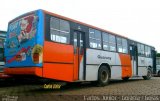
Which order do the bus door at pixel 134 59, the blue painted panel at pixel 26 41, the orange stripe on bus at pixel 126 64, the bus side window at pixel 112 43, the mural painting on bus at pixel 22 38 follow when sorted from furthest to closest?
the bus door at pixel 134 59
the orange stripe on bus at pixel 126 64
the bus side window at pixel 112 43
the mural painting on bus at pixel 22 38
the blue painted panel at pixel 26 41

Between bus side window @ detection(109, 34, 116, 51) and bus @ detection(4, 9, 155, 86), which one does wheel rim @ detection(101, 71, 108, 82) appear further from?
bus side window @ detection(109, 34, 116, 51)

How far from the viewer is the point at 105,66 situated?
14141 mm

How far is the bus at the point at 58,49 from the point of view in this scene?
9.74 meters

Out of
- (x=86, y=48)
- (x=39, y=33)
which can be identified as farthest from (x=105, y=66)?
(x=39, y=33)

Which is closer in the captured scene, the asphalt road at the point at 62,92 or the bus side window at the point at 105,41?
the asphalt road at the point at 62,92

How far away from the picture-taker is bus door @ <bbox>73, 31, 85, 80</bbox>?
38.1ft

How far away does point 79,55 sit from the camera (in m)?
11.9

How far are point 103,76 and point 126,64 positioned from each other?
3468mm

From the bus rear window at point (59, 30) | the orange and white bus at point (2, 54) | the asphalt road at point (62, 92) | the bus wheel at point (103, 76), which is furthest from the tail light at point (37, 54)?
the bus wheel at point (103, 76)

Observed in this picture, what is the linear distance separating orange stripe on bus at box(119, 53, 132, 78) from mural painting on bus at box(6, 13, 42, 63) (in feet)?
23.8

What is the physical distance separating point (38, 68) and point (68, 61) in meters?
1.85

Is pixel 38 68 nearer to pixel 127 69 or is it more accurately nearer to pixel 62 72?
pixel 62 72

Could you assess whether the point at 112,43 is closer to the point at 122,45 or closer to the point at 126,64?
the point at 122,45

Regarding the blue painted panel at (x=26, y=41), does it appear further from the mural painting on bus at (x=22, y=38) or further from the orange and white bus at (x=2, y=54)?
the orange and white bus at (x=2, y=54)
